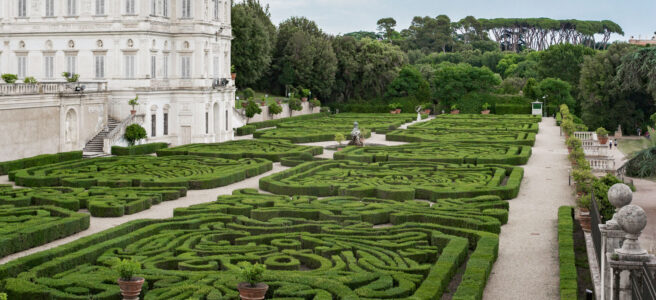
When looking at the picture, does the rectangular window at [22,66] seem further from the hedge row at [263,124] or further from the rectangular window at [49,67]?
the hedge row at [263,124]

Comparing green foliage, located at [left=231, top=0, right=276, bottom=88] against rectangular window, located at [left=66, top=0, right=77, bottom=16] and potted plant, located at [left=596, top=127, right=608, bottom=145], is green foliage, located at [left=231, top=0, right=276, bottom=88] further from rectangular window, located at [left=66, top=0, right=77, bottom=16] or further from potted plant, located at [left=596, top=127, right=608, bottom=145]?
potted plant, located at [left=596, top=127, right=608, bottom=145]

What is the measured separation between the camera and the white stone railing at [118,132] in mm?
44031

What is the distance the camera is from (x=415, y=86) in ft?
292

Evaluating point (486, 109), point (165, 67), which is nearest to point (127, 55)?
point (165, 67)

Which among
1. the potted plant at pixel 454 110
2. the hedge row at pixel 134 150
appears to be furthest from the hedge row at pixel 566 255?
the potted plant at pixel 454 110

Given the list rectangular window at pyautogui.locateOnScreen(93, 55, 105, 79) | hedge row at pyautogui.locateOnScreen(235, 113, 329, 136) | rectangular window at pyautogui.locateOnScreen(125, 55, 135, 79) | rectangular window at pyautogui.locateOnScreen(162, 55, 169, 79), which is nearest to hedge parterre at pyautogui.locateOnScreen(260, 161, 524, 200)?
rectangular window at pyautogui.locateOnScreen(125, 55, 135, 79)

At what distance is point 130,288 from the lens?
14938mm

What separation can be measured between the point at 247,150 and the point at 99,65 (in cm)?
1243

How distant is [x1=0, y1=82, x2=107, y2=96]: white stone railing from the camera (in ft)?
127

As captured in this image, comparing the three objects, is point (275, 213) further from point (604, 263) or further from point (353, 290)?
point (604, 263)

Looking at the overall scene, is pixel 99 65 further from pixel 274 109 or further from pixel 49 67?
pixel 274 109

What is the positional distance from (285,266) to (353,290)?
7.21 feet

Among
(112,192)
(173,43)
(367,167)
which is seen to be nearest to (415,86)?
(173,43)

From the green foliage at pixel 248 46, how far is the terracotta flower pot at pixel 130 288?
55.1m
